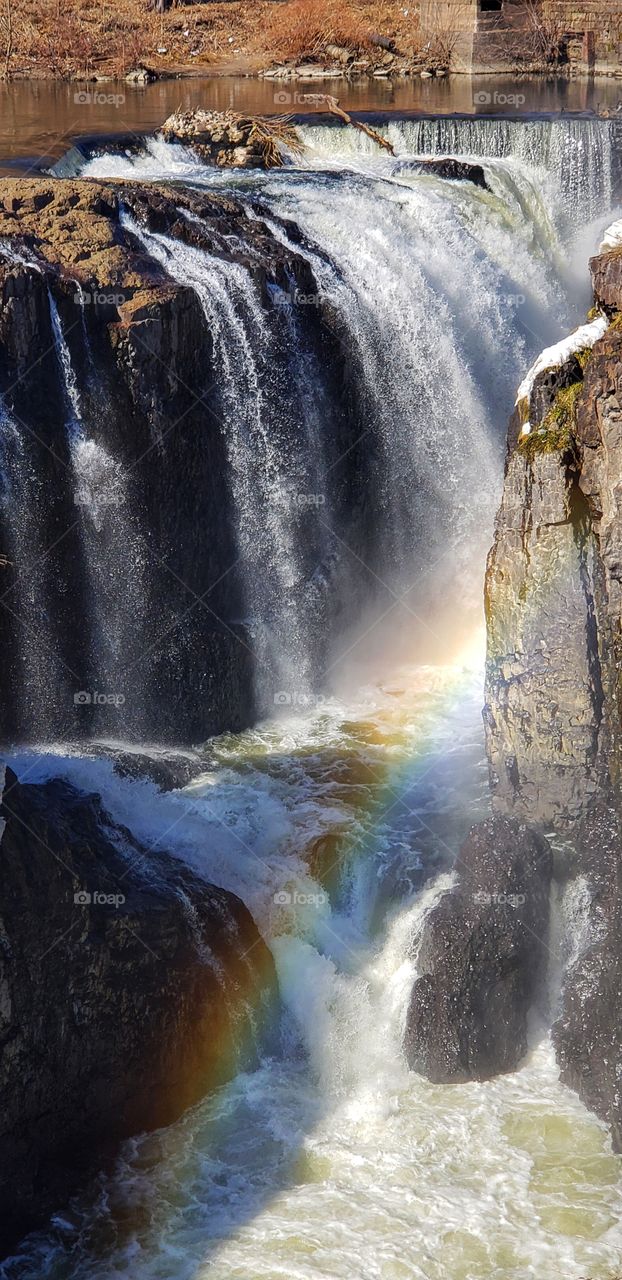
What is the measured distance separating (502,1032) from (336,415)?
24.9ft

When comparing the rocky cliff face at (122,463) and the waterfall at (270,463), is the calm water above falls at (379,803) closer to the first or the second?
the waterfall at (270,463)

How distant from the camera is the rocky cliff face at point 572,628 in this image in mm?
11273

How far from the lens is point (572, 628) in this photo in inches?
462

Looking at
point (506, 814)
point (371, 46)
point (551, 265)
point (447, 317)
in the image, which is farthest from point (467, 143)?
point (506, 814)

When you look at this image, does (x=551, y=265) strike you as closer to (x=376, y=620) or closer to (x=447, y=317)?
(x=447, y=317)

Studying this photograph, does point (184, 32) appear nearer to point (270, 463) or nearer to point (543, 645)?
point (270, 463)

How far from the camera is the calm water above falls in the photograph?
983cm

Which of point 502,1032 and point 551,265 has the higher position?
point 551,265

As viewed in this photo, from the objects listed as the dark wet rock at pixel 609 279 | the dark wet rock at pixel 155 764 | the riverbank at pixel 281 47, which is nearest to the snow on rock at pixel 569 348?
the dark wet rock at pixel 609 279

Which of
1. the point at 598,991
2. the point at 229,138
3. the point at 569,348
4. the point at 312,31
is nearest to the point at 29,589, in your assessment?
the point at 569,348

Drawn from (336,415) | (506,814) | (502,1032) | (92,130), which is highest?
(92,130)

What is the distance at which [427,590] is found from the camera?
56.3 ft

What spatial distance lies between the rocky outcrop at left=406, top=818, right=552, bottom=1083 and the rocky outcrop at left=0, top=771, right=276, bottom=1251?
1.36 meters

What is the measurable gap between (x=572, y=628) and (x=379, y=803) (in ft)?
9.16
